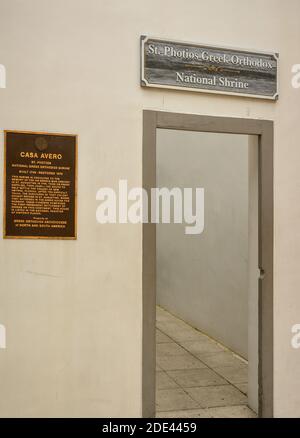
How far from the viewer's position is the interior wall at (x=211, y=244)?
6770 millimetres

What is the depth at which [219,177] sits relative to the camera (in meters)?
7.36

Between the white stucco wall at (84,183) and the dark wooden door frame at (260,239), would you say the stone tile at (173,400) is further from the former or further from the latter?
the white stucco wall at (84,183)

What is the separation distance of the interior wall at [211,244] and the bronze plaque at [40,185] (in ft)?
10.0

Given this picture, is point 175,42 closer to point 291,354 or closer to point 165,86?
A: point 165,86

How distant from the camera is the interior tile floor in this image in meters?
5.12

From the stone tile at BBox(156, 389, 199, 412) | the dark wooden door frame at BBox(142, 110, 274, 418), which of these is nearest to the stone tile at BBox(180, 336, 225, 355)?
the stone tile at BBox(156, 389, 199, 412)

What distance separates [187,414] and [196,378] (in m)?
1.07

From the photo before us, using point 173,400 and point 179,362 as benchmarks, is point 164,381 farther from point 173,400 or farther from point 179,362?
point 179,362

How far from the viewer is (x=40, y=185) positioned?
4.16 metres

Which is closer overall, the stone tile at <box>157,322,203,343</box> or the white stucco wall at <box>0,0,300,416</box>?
the white stucco wall at <box>0,0,300,416</box>

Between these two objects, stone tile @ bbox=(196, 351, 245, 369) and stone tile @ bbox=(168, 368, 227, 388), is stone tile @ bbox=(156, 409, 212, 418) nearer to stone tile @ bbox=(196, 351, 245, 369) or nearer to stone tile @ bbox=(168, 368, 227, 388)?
stone tile @ bbox=(168, 368, 227, 388)

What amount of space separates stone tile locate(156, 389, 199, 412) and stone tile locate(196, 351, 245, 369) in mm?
1016

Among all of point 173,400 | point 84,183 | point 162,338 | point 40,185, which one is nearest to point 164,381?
Answer: point 173,400
